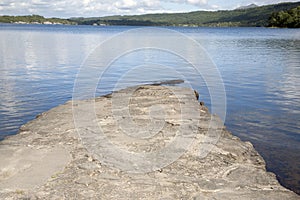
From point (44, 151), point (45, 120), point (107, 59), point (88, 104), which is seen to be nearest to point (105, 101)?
point (88, 104)

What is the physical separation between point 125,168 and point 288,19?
169183 millimetres

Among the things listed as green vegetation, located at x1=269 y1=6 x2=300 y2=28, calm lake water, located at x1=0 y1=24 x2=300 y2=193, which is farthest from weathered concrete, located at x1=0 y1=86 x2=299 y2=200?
green vegetation, located at x1=269 y1=6 x2=300 y2=28

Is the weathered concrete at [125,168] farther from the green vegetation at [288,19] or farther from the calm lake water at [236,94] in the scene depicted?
the green vegetation at [288,19]

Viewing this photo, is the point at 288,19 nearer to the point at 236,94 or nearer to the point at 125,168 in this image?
the point at 236,94

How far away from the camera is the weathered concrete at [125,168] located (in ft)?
21.2

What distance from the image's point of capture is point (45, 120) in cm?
1173

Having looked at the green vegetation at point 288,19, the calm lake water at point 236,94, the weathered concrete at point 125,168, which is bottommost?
the calm lake water at point 236,94

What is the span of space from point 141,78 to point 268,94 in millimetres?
9689

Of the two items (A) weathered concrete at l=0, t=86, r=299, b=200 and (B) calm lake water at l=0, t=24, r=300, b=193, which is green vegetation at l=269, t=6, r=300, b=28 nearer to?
(B) calm lake water at l=0, t=24, r=300, b=193

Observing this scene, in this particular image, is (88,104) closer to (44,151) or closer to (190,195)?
(44,151)

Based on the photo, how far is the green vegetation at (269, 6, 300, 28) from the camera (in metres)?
153

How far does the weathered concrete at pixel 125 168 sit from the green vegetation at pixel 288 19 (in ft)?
528

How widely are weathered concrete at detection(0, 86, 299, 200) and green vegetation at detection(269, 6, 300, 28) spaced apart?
6333 inches

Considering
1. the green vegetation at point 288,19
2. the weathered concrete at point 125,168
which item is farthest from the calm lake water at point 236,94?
the green vegetation at point 288,19
